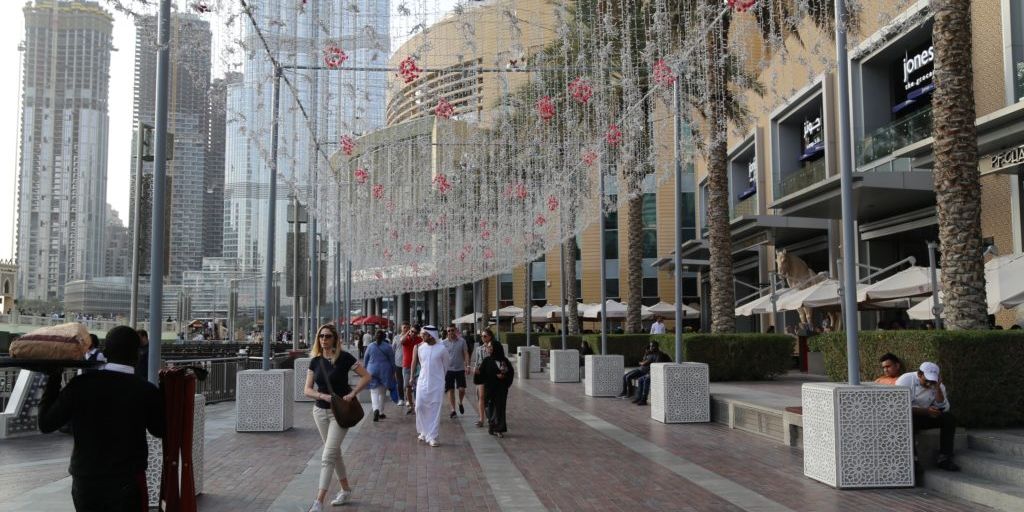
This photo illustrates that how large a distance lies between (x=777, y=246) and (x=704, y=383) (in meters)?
24.0

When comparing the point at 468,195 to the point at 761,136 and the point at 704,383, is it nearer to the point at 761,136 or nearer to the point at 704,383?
the point at 704,383

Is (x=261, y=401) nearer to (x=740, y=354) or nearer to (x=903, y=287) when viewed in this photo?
(x=740, y=354)

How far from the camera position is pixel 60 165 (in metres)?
54.8

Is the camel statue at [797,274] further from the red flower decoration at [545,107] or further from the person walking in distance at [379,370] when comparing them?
the person walking in distance at [379,370]

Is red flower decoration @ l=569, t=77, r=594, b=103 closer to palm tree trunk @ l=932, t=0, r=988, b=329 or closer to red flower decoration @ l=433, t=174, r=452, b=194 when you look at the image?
palm tree trunk @ l=932, t=0, r=988, b=329

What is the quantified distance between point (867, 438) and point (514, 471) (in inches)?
141

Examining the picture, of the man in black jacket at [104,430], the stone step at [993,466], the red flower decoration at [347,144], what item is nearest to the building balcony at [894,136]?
the red flower decoration at [347,144]

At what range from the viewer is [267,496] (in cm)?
773

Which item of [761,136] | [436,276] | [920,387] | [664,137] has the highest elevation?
[761,136]

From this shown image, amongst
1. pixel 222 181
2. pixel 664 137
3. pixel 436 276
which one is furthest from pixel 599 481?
pixel 436 276

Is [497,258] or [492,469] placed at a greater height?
[497,258]

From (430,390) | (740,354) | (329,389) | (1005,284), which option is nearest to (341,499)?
(329,389)

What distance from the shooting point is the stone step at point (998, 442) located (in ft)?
26.0

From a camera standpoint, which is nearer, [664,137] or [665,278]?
[664,137]
